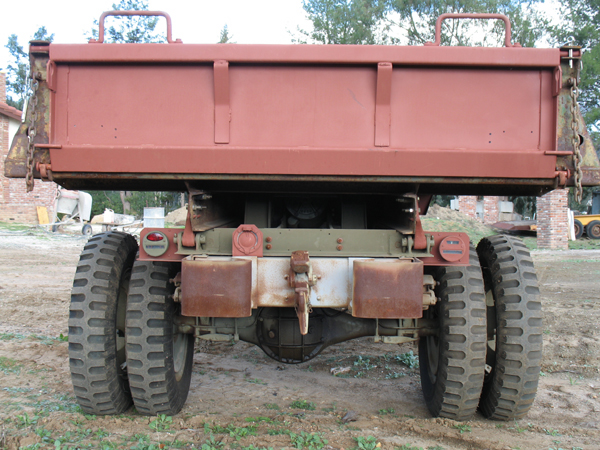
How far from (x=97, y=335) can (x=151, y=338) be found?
1.08 feet

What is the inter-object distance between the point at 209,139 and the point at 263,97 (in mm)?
382

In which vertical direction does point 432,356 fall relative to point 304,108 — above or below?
below

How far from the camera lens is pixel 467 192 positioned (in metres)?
3.67

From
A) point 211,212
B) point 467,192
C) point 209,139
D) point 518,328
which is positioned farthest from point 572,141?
point 211,212

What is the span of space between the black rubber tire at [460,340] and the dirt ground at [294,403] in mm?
153

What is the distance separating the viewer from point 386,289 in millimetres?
2795

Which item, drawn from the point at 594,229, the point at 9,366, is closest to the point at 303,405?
the point at 9,366

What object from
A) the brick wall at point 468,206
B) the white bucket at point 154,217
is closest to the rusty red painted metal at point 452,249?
the white bucket at point 154,217

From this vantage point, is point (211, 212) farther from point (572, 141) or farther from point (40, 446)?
point (572, 141)

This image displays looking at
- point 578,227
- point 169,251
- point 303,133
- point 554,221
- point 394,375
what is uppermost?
point 303,133

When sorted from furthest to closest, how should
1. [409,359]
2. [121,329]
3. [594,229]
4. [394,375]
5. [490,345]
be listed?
1. [594,229]
2. [409,359]
3. [394,375]
4. [490,345]
5. [121,329]

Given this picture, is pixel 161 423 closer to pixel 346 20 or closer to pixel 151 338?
pixel 151 338

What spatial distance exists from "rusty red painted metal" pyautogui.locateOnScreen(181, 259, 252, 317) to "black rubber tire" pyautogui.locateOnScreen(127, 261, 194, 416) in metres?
0.52

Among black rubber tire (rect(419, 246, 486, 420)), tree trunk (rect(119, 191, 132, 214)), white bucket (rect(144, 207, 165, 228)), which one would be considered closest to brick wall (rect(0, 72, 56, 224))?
white bucket (rect(144, 207, 165, 228))
